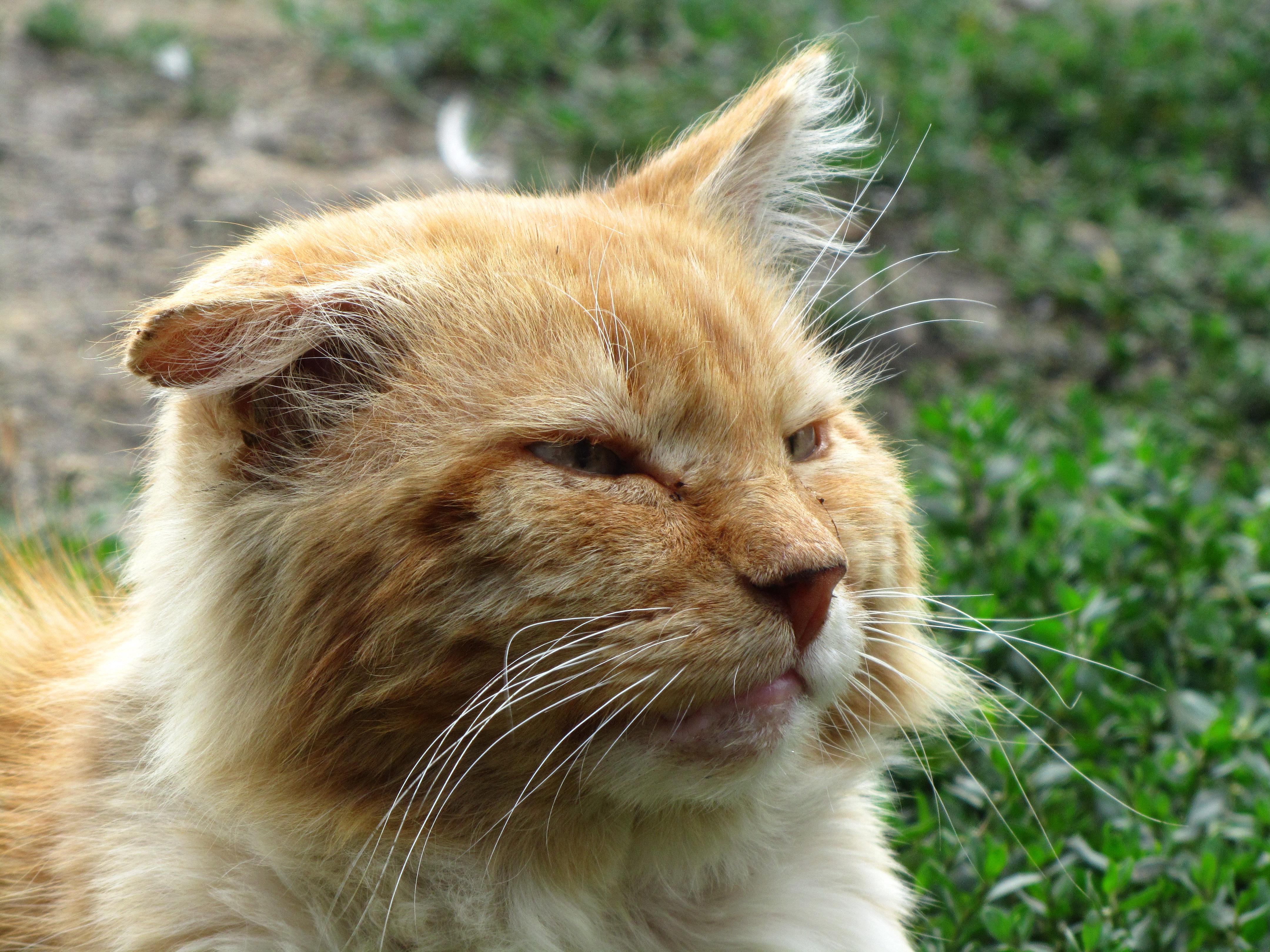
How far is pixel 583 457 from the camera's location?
216 cm

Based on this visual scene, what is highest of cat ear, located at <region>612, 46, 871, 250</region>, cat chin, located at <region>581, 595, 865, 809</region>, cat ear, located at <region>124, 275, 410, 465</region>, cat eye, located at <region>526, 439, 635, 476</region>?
cat ear, located at <region>612, 46, 871, 250</region>

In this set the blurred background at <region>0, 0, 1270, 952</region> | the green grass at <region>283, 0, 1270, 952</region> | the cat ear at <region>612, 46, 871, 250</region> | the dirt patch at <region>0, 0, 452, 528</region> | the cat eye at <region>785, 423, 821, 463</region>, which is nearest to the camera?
the cat eye at <region>785, 423, 821, 463</region>

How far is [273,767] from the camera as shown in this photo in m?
2.16

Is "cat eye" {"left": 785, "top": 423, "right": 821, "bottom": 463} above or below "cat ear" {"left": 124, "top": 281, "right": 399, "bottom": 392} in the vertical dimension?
below

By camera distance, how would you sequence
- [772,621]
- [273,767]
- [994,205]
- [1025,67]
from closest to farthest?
1. [772,621]
2. [273,767]
3. [994,205]
4. [1025,67]

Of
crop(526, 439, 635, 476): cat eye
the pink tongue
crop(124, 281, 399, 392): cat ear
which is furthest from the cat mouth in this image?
crop(124, 281, 399, 392): cat ear

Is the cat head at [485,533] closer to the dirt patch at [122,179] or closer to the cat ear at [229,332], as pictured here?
the cat ear at [229,332]

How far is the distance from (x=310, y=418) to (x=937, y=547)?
97.6 inches

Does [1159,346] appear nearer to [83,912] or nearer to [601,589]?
[601,589]

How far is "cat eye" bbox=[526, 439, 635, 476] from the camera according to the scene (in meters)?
2.11

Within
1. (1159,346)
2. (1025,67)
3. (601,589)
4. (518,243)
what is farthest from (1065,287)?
(601,589)

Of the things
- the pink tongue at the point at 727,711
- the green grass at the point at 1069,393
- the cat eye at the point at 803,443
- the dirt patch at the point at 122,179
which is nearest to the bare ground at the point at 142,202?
the dirt patch at the point at 122,179

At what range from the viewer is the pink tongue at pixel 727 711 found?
6.68 feet

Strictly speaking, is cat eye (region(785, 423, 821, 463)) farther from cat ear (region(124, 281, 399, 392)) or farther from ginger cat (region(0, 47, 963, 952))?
cat ear (region(124, 281, 399, 392))
